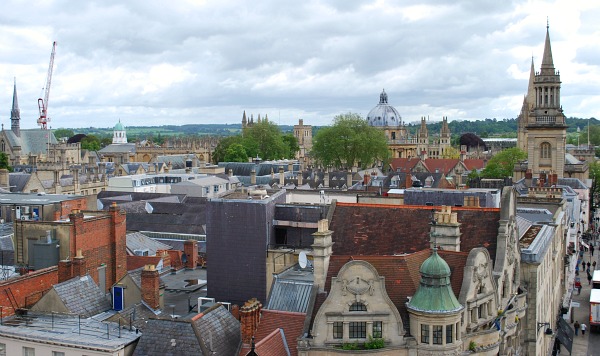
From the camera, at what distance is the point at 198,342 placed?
1087 inches

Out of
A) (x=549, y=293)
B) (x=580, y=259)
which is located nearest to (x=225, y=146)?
(x=580, y=259)

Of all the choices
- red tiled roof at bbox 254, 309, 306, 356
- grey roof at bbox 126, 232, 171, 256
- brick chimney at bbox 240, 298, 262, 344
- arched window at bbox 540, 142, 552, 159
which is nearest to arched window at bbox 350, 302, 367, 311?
red tiled roof at bbox 254, 309, 306, 356

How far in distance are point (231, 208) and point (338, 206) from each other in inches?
230

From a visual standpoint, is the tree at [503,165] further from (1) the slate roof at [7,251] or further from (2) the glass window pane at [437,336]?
(2) the glass window pane at [437,336]

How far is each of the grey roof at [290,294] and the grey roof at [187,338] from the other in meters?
3.76

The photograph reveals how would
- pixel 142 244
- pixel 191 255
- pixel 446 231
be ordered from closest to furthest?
1. pixel 446 231
2. pixel 191 255
3. pixel 142 244

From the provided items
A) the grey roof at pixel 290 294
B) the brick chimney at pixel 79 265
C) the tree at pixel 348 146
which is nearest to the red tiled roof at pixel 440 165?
the tree at pixel 348 146

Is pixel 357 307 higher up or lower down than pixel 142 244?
higher up

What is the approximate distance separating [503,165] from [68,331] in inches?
4083

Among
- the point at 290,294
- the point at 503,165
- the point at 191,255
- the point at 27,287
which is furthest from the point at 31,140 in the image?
the point at 290,294

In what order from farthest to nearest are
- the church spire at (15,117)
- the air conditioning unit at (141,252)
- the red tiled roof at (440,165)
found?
the church spire at (15,117) → the red tiled roof at (440,165) → the air conditioning unit at (141,252)

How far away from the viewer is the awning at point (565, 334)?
52.2 meters

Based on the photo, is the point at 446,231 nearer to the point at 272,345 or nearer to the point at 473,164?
the point at 272,345

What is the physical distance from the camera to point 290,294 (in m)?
32.8
